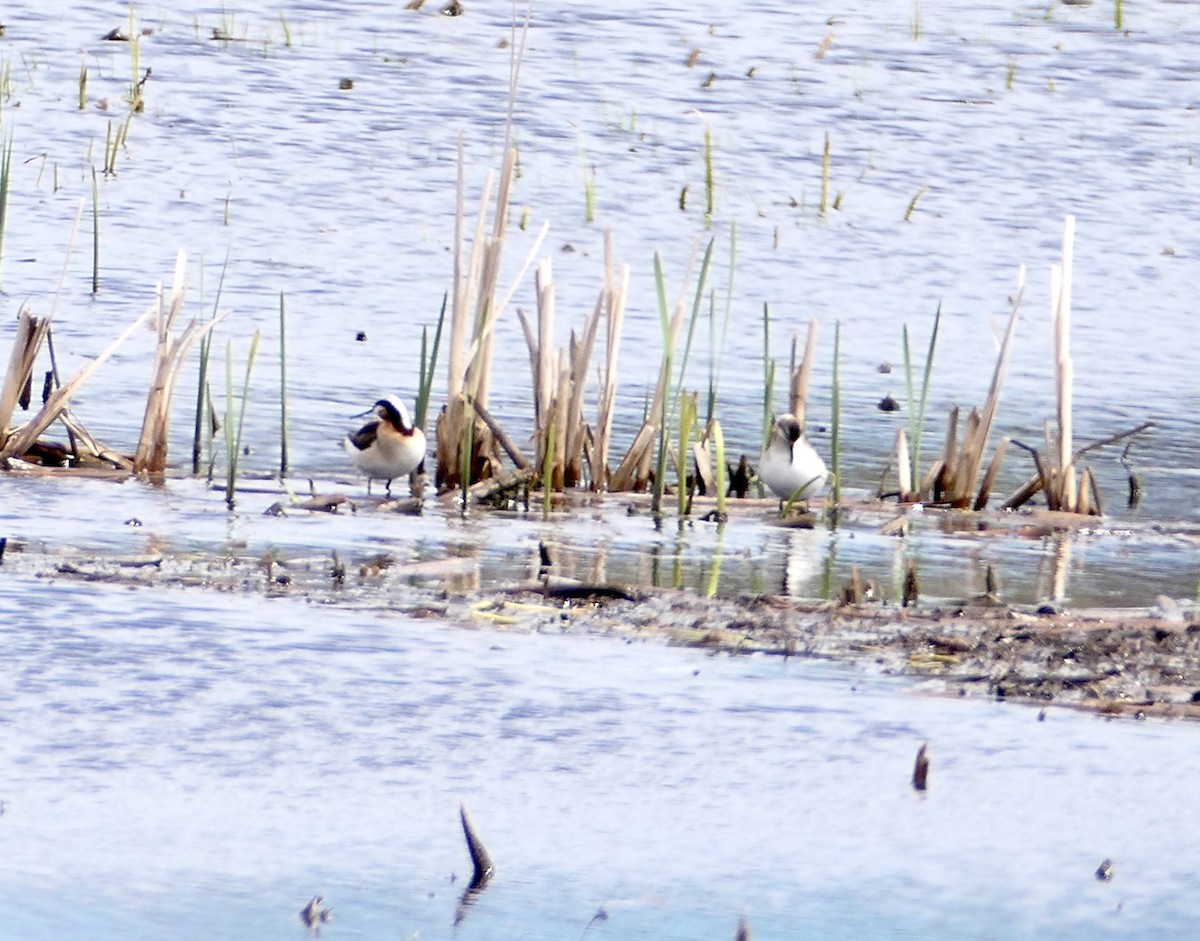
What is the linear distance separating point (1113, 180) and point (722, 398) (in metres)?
6.26

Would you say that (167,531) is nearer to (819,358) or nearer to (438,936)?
(438,936)

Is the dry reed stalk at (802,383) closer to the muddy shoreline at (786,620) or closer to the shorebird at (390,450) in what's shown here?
the shorebird at (390,450)

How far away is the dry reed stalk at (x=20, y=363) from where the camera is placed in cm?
818

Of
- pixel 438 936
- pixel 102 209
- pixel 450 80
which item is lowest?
pixel 438 936

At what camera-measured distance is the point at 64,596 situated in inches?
232

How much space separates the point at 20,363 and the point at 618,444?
2.58m

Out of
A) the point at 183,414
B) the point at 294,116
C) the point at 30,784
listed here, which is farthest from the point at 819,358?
the point at 30,784

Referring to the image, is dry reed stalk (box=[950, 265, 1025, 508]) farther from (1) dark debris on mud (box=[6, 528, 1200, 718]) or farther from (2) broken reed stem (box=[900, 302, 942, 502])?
(1) dark debris on mud (box=[6, 528, 1200, 718])

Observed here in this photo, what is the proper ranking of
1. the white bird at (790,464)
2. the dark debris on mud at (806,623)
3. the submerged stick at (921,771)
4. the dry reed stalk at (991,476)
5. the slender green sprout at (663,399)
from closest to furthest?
the submerged stick at (921,771)
the dark debris on mud at (806,623)
the slender green sprout at (663,399)
the white bird at (790,464)
the dry reed stalk at (991,476)

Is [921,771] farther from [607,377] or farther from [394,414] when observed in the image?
[394,414]

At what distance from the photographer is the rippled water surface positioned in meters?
4.07

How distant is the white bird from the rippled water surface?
271 millimetres

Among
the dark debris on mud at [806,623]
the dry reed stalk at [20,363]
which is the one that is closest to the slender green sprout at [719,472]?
the dark debris on mud at [806,623]

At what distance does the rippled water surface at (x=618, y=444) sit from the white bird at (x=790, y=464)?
A: 0.27 metres
